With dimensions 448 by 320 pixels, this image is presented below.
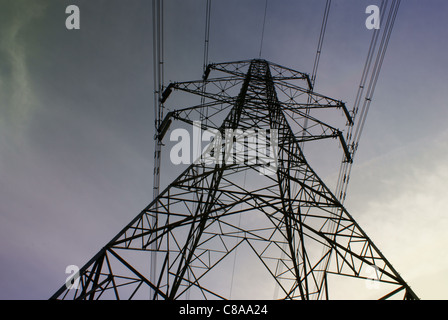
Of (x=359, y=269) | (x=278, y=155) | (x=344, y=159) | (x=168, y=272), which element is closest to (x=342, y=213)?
(x=359, y=269)

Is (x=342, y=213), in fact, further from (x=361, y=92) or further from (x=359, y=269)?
(x=361, y=92)

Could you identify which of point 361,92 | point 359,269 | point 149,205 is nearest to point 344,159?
point 361,92

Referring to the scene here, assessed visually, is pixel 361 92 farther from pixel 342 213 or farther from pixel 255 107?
pixel 342 213

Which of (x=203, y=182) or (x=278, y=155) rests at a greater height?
(x=278, y=155)
